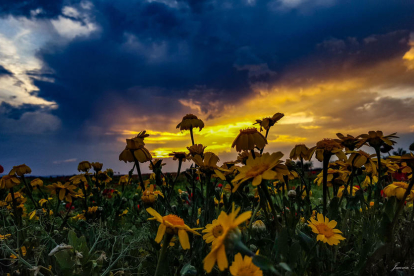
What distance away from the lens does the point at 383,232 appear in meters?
1.31

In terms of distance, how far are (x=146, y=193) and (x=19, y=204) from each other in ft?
8.29

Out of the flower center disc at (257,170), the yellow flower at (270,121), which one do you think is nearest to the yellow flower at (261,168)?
the flower center disc at (257,170)

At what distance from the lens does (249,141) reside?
5.79 ft

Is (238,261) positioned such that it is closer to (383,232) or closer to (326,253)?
(383,232)

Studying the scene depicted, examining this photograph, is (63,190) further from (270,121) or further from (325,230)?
(325,230)

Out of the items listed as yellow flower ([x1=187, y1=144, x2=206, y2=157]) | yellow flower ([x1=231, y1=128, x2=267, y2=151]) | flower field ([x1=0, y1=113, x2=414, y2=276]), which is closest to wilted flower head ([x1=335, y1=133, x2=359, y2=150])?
flower field ([x1=0, y1=113, x2=414, y2=276])

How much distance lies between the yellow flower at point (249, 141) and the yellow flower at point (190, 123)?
1212 mm

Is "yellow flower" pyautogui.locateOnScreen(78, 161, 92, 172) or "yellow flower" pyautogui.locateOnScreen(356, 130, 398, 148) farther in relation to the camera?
"yellow flower" pyautogui.locateOnScreen(78, 161, 92, 172)

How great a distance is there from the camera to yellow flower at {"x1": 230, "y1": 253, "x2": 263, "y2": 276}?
96 centimetres

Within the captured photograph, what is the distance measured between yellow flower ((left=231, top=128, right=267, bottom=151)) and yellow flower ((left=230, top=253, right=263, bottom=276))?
857 millimetres

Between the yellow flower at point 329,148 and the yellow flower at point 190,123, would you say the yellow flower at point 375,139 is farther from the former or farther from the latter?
the yellow flower at point 190,123

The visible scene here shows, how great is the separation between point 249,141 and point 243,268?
0.90m

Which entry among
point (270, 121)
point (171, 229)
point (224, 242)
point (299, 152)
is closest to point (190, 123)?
point (270, 121)

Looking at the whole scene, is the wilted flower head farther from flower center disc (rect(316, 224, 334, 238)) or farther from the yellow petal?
the yellow petal
